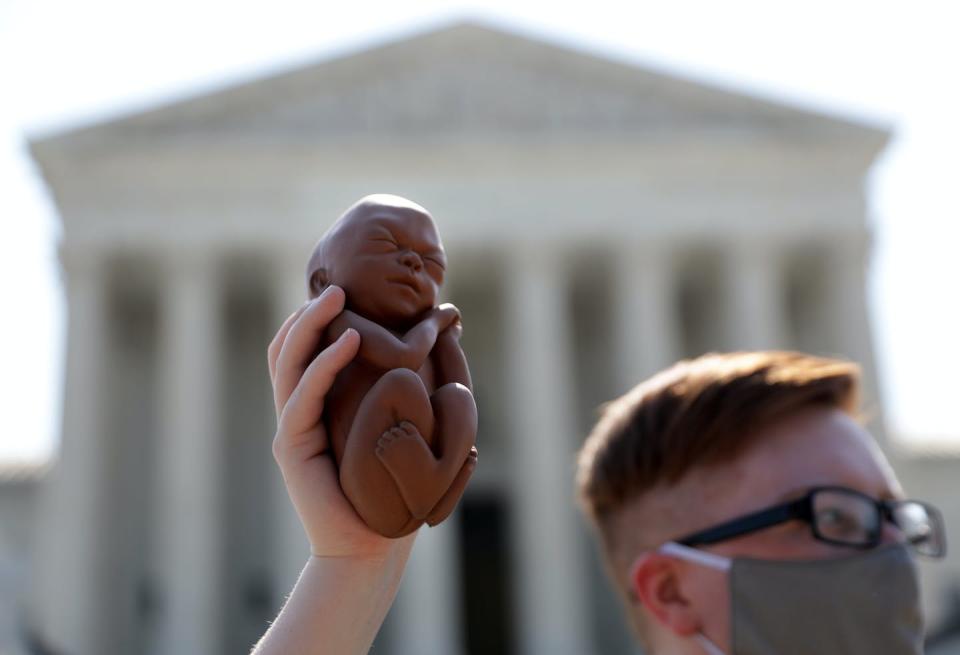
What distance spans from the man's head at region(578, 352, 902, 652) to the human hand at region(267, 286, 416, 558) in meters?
2.38

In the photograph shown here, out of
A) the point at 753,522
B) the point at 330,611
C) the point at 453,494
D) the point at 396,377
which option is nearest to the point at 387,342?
the point at 396,377

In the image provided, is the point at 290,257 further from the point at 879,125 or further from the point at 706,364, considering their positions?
the point at 706,364

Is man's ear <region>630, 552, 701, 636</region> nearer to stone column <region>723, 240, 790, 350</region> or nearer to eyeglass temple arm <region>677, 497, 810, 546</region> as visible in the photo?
eyeglass temple arm <region>677, 497, 810, 546</region>

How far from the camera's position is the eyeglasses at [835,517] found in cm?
472

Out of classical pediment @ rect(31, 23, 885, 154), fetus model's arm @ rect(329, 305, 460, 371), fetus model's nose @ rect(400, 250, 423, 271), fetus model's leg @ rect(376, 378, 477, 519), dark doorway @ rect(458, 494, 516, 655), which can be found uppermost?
classical pediment @ rect(31, 23, 885, 154)

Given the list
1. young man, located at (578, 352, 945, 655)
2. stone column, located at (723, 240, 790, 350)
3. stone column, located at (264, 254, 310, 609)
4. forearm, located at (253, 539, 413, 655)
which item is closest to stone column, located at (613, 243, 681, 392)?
stone column, located at (723, 240, 790, 350)

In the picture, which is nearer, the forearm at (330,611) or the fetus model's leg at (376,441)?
the fetus model's leg at (376,441)

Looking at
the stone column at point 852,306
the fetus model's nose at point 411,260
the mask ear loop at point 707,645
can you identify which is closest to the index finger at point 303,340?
the fetus model's nose at point 411,260

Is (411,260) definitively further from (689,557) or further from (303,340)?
(689,557)

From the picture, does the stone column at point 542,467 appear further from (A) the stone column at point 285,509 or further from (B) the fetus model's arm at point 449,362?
(B) the fetus model's arm at point 449,362

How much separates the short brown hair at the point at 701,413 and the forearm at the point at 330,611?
2414 millimetres

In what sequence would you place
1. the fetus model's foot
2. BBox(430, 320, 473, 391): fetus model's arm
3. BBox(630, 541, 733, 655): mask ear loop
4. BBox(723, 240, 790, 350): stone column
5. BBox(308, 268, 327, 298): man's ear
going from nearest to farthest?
1. the fetus model's foot
2. BBox(430, 320, 473, 391): fetus model's arm
3. BBox(308, 268, 327, 298): man's ear
4. BBox(630, 541, 733, 655): mask ear loop
5. BBox(723, 240, 790, 350): stone column

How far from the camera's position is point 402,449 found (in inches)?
108

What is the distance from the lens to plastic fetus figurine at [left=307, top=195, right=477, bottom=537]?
2.76m
